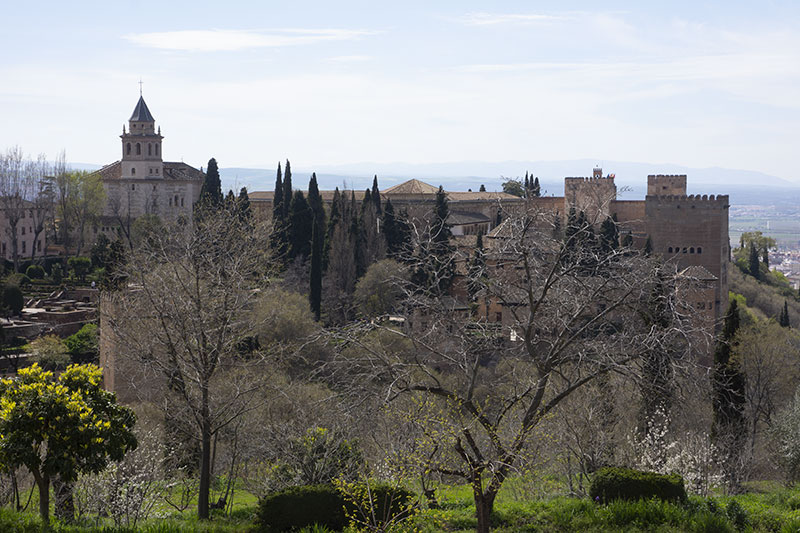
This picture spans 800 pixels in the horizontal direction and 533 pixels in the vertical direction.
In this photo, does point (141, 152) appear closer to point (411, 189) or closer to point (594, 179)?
point (411, 189)

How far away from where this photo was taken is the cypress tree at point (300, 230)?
38938 millimetres

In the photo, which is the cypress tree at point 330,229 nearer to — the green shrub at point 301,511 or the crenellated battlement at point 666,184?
the crenellated battlement at point 666,184

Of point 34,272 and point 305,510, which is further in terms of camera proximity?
point 34,272

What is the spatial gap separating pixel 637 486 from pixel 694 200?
41113 millimetres

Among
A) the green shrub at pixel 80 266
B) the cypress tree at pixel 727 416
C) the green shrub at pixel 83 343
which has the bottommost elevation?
the green shrub at pixel 83 343

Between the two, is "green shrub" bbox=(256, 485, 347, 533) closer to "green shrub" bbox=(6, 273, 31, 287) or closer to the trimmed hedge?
the trimmed hedge

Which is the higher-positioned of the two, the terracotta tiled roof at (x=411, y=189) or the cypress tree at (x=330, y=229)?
the terracotta tiled roof at (x=411, y=189)

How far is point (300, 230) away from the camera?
39.5m

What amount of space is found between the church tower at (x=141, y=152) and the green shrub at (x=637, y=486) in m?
49.6

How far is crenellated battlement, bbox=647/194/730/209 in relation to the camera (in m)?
48.2

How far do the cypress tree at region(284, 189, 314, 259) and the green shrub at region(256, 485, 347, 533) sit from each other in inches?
1155

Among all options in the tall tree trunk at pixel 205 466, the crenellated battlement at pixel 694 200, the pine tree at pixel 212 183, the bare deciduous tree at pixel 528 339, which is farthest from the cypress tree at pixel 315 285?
the bare deciduous tree at pixel 528 339

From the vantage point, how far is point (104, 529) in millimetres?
9195

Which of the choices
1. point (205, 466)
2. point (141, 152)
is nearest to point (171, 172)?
point (141, 152)
